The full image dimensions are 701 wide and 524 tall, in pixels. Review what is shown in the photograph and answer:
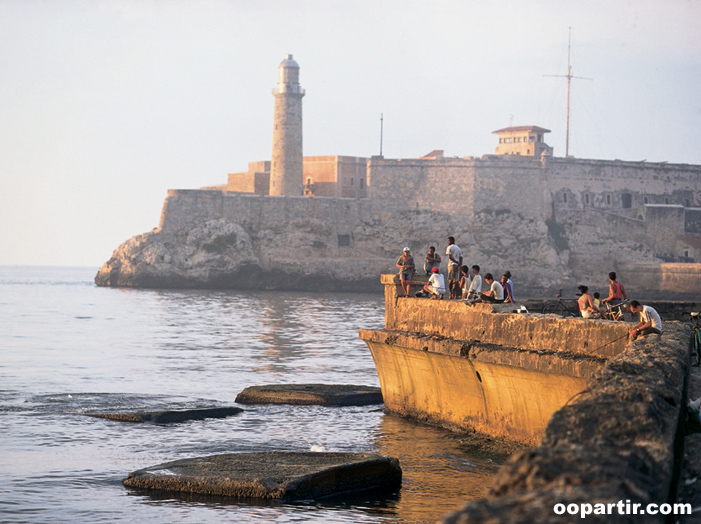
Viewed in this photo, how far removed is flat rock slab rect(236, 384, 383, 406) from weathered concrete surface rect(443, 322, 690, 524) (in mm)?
11495

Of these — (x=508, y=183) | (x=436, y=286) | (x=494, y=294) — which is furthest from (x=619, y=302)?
(x=508, y=183)

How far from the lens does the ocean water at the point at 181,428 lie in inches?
357

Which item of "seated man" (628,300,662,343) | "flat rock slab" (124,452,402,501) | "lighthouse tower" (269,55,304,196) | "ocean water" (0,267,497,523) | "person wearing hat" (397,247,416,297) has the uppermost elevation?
"lighthouse tower" (269,55,304,196)

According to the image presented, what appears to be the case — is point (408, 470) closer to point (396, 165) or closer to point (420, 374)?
point (420, 374)

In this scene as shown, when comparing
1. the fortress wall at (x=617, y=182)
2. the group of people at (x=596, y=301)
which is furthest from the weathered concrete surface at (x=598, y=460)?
the fortress wall at (x=617, y=182)

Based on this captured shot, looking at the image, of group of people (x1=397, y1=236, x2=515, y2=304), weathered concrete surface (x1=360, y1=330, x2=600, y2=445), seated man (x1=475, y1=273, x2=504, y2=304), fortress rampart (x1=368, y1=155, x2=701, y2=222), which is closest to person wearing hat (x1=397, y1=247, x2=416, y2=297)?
group of people (x1=397, y1=236, x2=515, y2=304)

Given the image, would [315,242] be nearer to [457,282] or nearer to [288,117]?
[288,117]

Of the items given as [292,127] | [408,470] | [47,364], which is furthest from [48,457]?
[292,127]

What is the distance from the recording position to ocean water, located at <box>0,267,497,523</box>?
9.07 metres

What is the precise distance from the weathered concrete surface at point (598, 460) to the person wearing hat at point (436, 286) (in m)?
9.74

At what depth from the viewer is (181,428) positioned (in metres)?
13.7

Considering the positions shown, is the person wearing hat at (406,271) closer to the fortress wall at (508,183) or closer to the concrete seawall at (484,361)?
the concrete seawall at (484,361)

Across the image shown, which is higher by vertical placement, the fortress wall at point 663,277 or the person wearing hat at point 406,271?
the person wearing hat at point 406,271

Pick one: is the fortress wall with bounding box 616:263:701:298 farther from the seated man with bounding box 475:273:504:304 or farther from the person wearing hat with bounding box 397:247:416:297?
the seated man with bounding box 475:273:504:304
